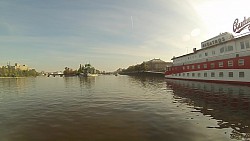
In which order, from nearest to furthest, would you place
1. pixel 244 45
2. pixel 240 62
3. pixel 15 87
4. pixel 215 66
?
pixel 240 62, pixel 244 45, pixel 215 66, pixel 15 87

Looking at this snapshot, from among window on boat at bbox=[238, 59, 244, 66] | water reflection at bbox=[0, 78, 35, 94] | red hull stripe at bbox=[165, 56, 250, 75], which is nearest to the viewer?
red hull stripe at bbox=[165, 56, 250, 75]

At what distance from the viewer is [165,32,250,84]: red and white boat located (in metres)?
44.8

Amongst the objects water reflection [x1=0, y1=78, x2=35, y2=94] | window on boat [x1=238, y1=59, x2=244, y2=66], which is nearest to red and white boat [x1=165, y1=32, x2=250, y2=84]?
window on boat [x1=238, y1=59, x2=244, y2=66]

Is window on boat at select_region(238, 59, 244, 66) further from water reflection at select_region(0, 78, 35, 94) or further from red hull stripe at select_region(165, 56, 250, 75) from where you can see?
water reflection at select_region(0, 78, 35, 94)

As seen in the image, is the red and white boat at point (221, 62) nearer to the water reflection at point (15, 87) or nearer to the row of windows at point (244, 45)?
the row of windows at point (244, 45)

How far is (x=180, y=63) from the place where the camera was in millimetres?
80312

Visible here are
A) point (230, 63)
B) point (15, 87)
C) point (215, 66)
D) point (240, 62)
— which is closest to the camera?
point (240, 62)

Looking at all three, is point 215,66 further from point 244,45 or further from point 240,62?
point 244,45

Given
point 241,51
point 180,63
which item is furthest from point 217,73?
point 180,63

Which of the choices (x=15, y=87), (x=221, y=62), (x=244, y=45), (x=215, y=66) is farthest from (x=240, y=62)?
(x=15, y=87)

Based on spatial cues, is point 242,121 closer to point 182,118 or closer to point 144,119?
point 182,118

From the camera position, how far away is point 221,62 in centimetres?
5216

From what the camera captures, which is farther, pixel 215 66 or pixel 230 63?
pixel 215 66

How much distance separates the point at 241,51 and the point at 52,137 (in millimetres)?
48352
